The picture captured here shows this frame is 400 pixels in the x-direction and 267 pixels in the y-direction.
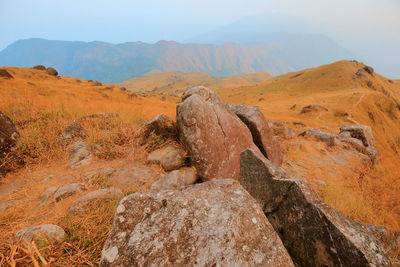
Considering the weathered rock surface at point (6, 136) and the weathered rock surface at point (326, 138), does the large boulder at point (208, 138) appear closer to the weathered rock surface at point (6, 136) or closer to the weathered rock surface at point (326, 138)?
the weathered rock surface at point (6, 136)

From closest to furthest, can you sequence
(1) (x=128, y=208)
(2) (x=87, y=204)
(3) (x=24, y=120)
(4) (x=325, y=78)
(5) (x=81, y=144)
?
(1) (x=128, y=208), (2) (x=87, y=204), (5) (x=81, y=144), (3) (x=24, y=120), (4) (x=325, y=78)

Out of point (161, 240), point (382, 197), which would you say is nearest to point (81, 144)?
point (161, 240)

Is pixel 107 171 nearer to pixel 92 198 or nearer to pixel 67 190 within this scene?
pixel 67 190

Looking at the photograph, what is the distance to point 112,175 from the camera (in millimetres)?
3598

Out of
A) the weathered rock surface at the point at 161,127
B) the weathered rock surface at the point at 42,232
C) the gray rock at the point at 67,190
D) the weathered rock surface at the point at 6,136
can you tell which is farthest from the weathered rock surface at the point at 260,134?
the weathered rock surface at the point at 6,136

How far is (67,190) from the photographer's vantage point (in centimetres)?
286

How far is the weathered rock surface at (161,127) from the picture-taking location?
15.7 feet

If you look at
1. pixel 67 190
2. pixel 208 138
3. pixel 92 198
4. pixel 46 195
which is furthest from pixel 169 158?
pixel 46 195

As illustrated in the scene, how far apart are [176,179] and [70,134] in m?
3.20

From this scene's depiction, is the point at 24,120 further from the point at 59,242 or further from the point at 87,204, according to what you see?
the point at 59,242

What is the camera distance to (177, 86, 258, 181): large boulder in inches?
152

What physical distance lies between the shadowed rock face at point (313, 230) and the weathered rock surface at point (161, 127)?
10.1ft

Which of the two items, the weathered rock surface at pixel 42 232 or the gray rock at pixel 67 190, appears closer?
the weathered rock surface at pixel 42 232

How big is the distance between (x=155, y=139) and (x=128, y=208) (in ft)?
10.8
